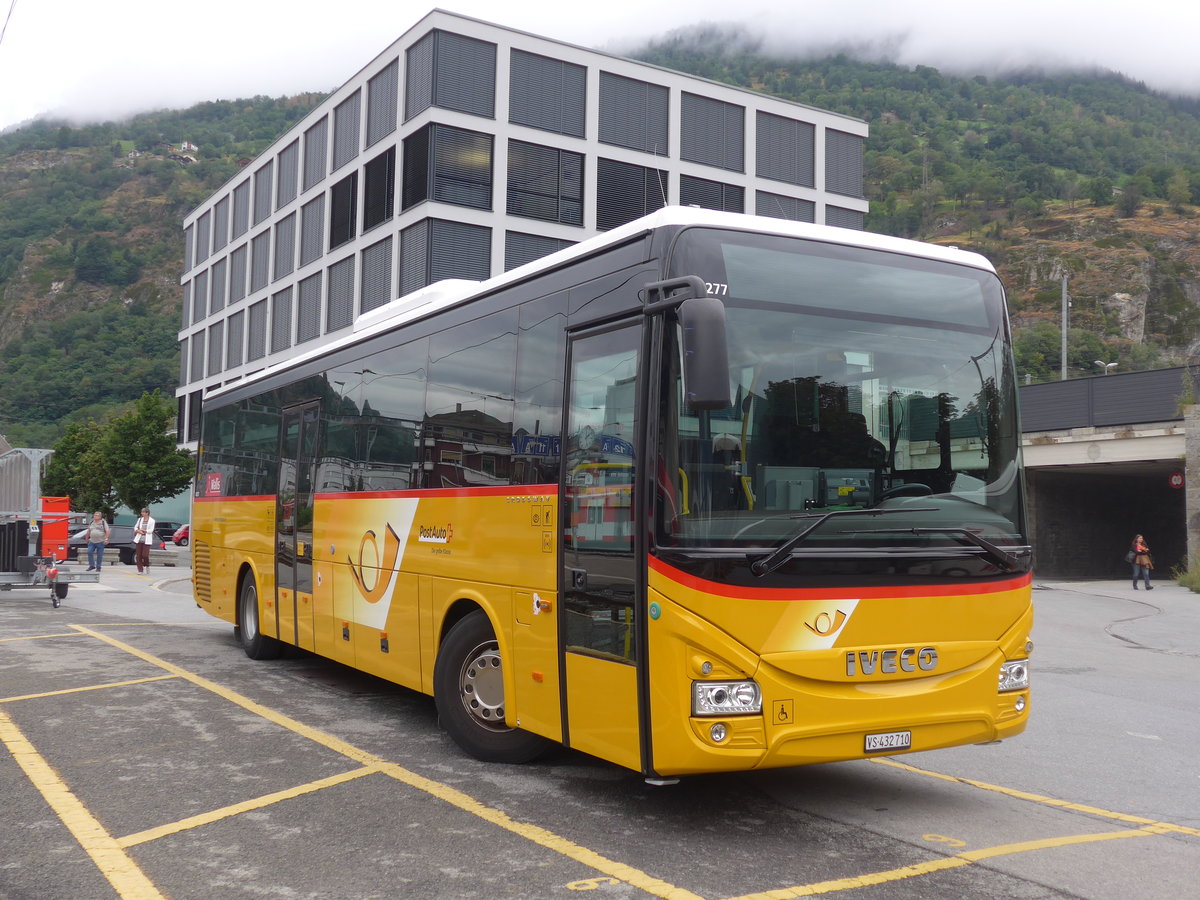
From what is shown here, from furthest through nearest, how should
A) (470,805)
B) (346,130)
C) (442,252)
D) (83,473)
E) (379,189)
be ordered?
(83,473), (346,130), (379,189), (442,252), (470,805)

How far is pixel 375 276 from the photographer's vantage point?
138 feet

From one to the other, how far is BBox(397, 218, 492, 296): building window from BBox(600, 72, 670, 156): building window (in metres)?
6.91

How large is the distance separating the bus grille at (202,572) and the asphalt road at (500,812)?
3665 millimetres

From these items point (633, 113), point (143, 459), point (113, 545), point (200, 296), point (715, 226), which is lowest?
point (113, 545)

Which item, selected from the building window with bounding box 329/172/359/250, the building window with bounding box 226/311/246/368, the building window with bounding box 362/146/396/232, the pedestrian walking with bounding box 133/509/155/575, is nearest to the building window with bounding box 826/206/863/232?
the building window with bounding box 362/146/396/232

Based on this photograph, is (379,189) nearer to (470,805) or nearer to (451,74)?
(451,74)

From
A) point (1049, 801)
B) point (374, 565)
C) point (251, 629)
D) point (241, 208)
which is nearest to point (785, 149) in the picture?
point (241, 208)

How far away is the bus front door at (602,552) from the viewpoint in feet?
18.2

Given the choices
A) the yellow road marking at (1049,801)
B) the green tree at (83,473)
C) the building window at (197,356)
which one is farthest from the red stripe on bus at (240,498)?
the building window at (197,356)

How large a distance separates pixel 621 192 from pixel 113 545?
22277mm

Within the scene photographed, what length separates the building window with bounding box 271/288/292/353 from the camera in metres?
50.3

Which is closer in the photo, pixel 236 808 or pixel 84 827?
pixel 84 827

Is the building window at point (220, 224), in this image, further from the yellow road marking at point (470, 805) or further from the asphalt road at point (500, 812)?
the yellow road marking at point (470, 805)

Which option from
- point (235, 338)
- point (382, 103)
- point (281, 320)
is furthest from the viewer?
point (235, 338)
